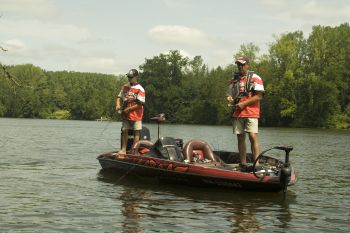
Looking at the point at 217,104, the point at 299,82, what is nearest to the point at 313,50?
the point at 299,82

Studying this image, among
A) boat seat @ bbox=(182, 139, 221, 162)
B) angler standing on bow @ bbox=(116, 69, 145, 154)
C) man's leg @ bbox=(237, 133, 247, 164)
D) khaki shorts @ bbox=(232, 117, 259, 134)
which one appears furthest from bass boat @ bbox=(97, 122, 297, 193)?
khaki shorts @ bbox=(232, 117, 259, 134)

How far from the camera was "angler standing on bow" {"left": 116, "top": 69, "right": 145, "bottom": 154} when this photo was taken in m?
14.0

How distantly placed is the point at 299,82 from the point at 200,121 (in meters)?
26.6

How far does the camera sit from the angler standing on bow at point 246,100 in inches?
451

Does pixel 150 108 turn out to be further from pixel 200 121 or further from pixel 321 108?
pixel 321 108

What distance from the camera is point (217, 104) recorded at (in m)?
88.9

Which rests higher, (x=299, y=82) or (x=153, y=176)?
(x=299, y=82)

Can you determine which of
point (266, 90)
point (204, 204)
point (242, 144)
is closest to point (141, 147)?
point (242, 144)

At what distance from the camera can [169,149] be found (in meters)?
13.1

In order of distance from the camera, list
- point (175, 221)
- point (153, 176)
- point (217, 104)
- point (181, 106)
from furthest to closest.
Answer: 1. point (181, 106)
2. point (217, 104)
3. point (153, 176)
4. point (175, 221)

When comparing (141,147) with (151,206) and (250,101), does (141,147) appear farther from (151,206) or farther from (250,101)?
(151,206)

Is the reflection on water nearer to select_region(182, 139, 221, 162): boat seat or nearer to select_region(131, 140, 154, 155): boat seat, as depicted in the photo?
select_region(131, 140, 154, 155): boat seat

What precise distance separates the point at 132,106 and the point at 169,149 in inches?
69.0

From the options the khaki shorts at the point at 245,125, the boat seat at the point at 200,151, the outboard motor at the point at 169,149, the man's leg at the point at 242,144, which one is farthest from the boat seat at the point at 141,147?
the khaki shorts at the point at 245,125
